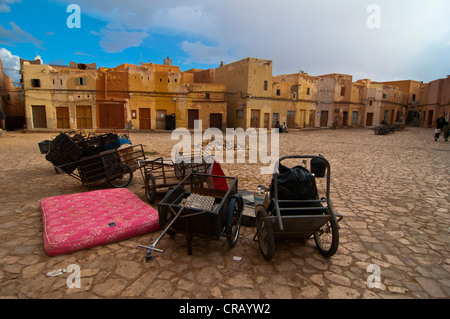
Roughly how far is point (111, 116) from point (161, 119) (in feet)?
16.1

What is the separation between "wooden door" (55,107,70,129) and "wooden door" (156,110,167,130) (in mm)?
8442

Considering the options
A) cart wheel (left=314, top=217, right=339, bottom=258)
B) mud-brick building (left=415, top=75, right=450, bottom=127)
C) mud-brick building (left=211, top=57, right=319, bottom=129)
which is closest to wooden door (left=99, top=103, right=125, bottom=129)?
mud-brick building (left=211, top=57, right=319, bottom=129)

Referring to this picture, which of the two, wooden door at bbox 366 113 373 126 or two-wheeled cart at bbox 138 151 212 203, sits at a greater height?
wooden door at bbox 366 113 373 126

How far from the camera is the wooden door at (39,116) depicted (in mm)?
24219

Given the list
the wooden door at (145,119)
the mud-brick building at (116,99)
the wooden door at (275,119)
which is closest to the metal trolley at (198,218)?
the mud-brick building at (116,99)

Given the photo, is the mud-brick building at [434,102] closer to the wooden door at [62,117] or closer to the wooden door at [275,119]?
the wooden door at [275,119]

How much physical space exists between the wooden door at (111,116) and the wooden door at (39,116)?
16.6ft

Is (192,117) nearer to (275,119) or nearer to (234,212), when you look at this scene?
(275,119)

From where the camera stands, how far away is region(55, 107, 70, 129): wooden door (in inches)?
970

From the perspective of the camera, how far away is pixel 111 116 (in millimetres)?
25625

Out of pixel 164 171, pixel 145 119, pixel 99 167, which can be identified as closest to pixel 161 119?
pixel 145 119

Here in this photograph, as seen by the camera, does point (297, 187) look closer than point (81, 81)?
Yes

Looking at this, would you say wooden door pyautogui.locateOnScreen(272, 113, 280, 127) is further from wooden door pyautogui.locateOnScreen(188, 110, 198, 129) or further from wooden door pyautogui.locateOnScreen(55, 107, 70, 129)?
wooden door pyautogui.locateOnScreen(55, 107, 70, 129)
